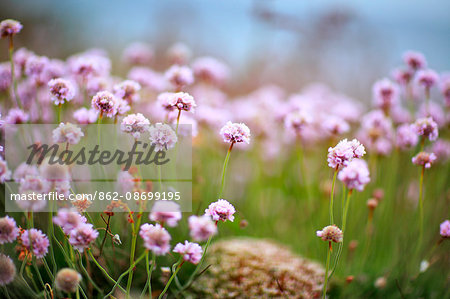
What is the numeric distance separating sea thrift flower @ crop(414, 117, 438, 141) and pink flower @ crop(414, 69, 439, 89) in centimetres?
49

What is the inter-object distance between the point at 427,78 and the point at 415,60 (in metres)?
0.17

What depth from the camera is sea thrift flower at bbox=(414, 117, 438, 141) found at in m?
1.57

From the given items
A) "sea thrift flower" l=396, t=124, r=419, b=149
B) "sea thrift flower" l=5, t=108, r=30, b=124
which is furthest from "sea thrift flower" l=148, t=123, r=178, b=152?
"sea thrift flower" l=396, t=124, r=419, b=149

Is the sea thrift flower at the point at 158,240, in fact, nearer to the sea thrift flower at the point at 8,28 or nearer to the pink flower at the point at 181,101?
the pink flower at the point at 181,101

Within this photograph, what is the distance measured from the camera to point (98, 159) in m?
1.67

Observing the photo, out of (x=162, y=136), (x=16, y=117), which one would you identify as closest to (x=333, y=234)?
(x=162, y=136)

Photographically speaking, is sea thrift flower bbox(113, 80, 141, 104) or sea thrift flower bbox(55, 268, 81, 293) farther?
sea thrift flower bbox(113, 80, 141, 104)

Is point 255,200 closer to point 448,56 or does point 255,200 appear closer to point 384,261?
point 384,261

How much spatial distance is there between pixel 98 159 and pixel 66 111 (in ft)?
2.97

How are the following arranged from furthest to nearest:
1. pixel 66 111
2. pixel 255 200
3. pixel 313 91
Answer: pixel 313 91, pixel 255 200, pixel 66 111

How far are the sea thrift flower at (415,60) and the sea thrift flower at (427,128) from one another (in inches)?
25.6

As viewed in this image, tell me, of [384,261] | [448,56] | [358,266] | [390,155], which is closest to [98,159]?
[358,266]

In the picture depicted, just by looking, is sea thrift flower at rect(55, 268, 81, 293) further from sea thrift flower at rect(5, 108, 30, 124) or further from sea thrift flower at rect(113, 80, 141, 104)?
sea thrift flower at rect(5, 108, 30, 124)

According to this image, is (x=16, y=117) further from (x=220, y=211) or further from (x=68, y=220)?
(x=220, y=211)
